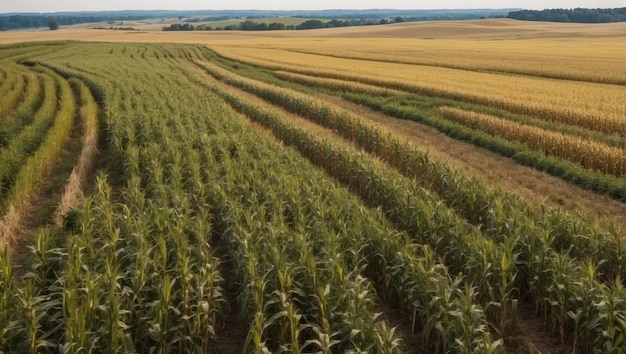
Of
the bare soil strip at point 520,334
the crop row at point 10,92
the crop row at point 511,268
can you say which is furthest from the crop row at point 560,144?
the crop row at point 10,92

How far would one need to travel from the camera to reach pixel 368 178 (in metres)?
11.8

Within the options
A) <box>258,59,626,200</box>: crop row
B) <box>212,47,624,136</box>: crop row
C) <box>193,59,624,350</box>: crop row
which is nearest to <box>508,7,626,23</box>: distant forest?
<box>212,47,624,136</box>: crop row

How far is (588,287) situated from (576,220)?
2.30 m

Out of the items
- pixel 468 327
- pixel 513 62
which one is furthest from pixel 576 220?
pixel 513 62

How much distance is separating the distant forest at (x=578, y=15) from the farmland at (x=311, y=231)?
150 meters

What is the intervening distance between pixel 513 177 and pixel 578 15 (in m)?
166

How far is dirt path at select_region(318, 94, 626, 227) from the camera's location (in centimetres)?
1122

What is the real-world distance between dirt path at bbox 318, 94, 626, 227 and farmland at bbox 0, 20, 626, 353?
90 mm

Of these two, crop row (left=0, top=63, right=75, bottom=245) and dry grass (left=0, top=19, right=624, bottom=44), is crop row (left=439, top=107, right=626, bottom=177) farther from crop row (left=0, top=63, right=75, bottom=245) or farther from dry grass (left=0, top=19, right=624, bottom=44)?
dry grass (left=0, top=19, right=624, bottom=44)

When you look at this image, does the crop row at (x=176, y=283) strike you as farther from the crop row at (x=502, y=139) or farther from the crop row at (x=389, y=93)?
the crop row at (x=389, y=93)

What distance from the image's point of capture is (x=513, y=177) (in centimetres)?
1352

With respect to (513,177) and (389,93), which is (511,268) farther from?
(389,93)

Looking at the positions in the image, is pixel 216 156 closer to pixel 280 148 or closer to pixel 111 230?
pixel 280 148

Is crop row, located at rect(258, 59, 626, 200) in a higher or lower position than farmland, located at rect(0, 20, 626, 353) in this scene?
lower
